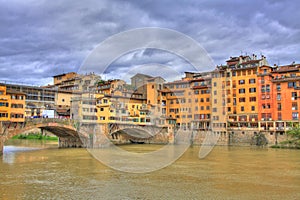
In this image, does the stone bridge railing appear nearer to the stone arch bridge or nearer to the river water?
the stone arch bridge

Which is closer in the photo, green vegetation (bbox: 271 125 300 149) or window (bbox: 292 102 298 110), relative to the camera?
green vegetation (bbox: 271 125 300 149)

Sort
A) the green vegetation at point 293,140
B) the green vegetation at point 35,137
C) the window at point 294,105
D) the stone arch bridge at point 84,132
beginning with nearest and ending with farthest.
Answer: the stone arch bridge at point 84,132 < the green vegetation at point 293,140 < the window at point 294,105 < the green vegetation at point 35,137

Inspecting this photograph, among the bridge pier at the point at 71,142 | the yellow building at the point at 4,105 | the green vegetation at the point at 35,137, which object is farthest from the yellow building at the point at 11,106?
the green vegetation at the point at 35,137

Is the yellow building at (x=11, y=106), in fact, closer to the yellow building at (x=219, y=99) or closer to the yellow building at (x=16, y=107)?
the yellow building at (x=16, y=107)

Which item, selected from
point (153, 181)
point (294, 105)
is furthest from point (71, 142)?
point (294, 105)

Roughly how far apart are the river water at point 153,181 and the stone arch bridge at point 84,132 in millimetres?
10053

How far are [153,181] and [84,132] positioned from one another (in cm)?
2825

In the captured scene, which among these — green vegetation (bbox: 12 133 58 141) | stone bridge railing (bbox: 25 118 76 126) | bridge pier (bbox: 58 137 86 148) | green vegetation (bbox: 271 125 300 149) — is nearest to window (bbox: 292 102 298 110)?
green vegetation (bbox: 271 125 300 149)

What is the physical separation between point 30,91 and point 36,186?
5241cm

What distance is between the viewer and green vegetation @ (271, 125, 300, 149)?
4740 centimetres

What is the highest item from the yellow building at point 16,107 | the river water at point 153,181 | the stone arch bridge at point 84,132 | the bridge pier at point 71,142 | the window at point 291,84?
the window at point 291,84

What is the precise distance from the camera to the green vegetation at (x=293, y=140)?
156 ft

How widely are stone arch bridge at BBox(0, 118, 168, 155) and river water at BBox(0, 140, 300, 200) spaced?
1005 centimetres

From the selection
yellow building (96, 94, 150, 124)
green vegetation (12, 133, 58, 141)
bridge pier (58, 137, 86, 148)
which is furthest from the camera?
green vegetation (12, 133, 58, 141)
